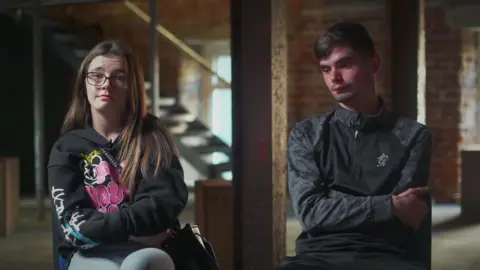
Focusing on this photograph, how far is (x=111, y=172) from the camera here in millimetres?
1729

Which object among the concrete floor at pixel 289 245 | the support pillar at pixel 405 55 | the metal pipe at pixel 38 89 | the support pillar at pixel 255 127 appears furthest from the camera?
the metal pipe at pixel 38 89

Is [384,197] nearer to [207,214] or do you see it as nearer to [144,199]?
[144,199]

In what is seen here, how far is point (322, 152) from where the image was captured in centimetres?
163

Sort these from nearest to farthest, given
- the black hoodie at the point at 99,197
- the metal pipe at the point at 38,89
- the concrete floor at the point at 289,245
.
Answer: the black hoodie at the point at 99,197
the concrete floor at the point at 289,245
the metal pipe at the point at 38,89

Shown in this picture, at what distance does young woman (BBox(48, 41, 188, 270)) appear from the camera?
5.40 feet

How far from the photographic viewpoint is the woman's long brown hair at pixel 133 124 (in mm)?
1723

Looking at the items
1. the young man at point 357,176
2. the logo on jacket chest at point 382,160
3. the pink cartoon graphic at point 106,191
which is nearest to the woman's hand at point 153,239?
the pink cartoon graphic at point 106,191

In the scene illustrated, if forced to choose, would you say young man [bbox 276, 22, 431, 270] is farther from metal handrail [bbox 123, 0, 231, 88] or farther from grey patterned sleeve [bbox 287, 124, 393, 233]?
metal handrail [bbox 123, 0, 231, 88]

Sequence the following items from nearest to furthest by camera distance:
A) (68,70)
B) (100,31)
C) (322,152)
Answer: (322,152) → (68,70) → (100,31)

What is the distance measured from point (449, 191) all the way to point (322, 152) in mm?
4864

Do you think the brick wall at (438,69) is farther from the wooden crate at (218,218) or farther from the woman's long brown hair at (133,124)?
the woman's long brown hair at (133,124)

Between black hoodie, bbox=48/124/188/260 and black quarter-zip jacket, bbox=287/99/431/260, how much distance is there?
13.9 inches

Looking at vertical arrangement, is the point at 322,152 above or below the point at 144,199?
above

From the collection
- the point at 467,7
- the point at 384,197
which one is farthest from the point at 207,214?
the point at 467,7
